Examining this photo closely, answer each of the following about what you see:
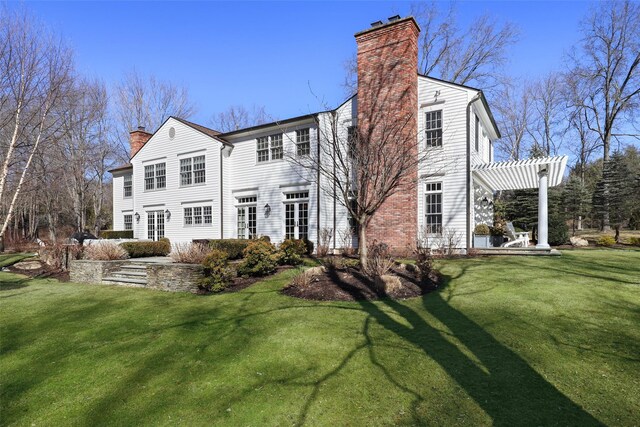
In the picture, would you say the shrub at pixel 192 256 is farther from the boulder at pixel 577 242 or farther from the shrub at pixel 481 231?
the boulder at pixel 577 242

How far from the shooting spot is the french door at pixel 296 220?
16328 mm

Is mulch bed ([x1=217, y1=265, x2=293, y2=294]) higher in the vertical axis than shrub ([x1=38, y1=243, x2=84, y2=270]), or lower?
lower

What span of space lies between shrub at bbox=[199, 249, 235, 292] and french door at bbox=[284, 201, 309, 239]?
23.2 ft

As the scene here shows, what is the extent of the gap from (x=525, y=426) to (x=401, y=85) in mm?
12868

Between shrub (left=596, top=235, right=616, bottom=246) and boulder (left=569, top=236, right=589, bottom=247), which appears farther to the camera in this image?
boulder (left=569, top=236, right=589, bottom=247)

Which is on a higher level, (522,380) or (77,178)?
(77,178)

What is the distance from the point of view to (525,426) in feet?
9.88

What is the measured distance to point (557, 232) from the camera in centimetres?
1716

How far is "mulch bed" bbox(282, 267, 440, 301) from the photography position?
24.2ft

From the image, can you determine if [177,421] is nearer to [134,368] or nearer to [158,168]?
[134,368]

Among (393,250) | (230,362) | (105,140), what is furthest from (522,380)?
(105,140)

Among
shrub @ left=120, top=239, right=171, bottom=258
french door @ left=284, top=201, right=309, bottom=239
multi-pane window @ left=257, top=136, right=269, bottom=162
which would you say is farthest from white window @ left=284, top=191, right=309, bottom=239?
shrub @ left=120, top=239, right=171, bottom=258

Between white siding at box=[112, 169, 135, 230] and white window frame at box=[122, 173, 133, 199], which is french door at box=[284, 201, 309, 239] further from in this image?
white window frame at box=[122, 173, 133, 199]

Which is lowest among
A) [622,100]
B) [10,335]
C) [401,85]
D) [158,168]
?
[10,335]
